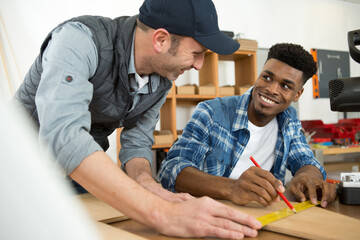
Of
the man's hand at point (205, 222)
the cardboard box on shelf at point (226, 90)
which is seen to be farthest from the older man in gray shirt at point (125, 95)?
the cardboard box on shelf at point (226, 90)

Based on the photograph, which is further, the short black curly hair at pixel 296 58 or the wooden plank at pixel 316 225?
the short black curly hair at pixel 296 58

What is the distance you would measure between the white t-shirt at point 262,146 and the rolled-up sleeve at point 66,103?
38.7 inches

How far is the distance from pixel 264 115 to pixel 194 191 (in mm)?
607

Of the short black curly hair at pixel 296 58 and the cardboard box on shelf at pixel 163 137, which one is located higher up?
the short black curly hair at pixel 296 58

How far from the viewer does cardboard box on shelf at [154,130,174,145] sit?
10.1 feet

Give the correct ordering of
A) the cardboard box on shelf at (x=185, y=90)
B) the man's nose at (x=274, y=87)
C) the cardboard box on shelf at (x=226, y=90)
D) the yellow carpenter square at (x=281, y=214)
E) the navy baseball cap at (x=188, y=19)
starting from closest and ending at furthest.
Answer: the yellow carpenter square at (x=281, y=214) → the navy baseball cap at (x=188, y=19) → the man's nose at (x=274, y=87) → the cardboard box on shelf at (x=185, y=90) → the cardboard box on shelf at (x=226, y=90)

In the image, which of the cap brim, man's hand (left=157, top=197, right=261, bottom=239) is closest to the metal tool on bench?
man's hand (left=157, top=197, right=261, bottom=239)

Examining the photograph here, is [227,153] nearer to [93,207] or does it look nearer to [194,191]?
[194,191]

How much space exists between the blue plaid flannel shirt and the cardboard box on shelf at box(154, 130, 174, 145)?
4.97 ft

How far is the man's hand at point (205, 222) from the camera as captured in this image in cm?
66

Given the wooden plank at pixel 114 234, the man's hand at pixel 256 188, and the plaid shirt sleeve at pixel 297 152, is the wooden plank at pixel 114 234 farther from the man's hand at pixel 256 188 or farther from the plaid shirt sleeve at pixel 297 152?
the plaid shirt sleeve at pixel 297 152

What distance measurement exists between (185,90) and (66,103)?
258cm

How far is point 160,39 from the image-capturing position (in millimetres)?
953

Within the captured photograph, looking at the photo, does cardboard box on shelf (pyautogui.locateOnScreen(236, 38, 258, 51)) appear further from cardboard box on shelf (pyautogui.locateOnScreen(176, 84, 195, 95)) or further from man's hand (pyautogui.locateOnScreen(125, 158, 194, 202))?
man's hand (pyautogui.locateOnScreen(125, 158, 194, 202))
